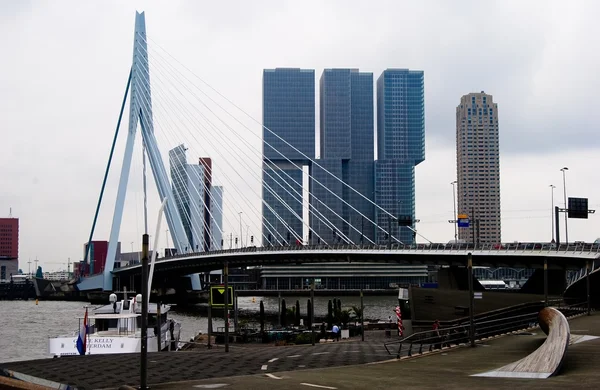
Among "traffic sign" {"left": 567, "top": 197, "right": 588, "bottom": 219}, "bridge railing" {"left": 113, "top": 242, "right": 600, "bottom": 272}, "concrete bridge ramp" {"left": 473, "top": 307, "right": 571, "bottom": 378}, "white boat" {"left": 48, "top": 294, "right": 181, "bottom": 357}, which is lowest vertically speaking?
"white boat" {"left": 48, "top": 294, "right": 181, "bottom": 357}

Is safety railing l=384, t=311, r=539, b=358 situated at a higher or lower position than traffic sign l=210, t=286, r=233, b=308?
lower

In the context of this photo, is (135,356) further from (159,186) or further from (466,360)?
(159,186)

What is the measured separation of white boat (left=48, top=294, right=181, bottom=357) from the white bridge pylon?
1505 inches

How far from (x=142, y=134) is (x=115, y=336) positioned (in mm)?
53600

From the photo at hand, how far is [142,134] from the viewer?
95.5 metres

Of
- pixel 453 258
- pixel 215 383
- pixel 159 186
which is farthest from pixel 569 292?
pixel 159 186

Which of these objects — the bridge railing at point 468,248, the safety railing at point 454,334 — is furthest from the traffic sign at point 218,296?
the bridge railing at point 468,248

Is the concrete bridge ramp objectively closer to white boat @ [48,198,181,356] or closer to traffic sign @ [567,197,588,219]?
white boat @ [48,198,181,356]

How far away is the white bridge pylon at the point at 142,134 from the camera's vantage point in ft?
302

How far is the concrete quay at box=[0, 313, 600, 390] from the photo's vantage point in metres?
18.8

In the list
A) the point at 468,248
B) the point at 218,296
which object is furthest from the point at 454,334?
the point at 468,248

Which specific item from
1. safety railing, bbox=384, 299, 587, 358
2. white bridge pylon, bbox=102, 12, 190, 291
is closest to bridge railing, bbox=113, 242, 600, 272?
white bridge pylon, bbox=102, 12, 190, 291

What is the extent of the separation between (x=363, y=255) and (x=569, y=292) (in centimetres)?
3431

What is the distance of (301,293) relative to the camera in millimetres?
171875
